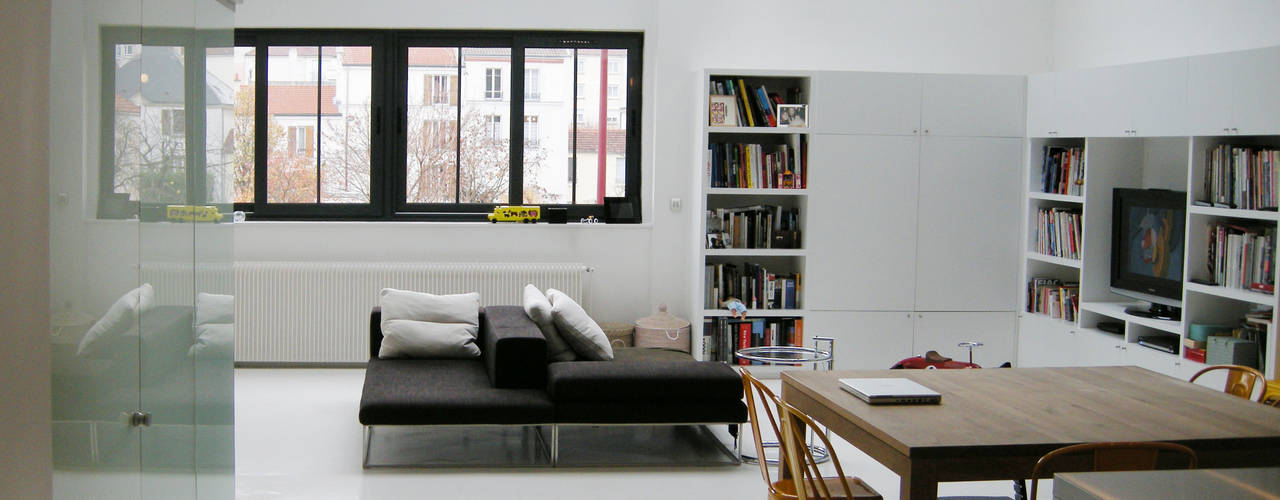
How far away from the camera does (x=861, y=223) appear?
7320mm

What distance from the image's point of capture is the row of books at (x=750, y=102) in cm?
730

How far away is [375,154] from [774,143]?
2.71m

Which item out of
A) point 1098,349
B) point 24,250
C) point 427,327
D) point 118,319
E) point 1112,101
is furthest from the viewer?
point 1098,349

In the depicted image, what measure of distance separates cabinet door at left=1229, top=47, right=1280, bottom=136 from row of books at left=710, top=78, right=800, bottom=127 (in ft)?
8.71

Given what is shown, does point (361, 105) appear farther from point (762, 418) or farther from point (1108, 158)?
point (1108, 158)

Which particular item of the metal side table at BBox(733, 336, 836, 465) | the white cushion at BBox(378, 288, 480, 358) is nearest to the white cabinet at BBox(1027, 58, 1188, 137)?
the metal side table at BBox(733, 336, 836, 465)

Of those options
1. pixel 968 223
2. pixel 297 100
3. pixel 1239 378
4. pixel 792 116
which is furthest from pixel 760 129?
pixel 1239 378

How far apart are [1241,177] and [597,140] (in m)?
4.04

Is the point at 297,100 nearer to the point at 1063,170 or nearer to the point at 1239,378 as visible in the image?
the point at 1063,170

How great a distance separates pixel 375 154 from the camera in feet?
25.6

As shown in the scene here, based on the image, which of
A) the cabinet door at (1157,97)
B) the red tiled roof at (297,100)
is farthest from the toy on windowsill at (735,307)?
the red tiled roof at (297,100)

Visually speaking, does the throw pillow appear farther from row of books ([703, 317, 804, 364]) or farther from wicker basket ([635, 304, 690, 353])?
row of books ([703, 317, 804, 364])

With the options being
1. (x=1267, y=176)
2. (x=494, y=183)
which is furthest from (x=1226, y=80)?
(x=494, y=183)

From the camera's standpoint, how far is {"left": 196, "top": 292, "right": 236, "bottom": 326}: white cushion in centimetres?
329
